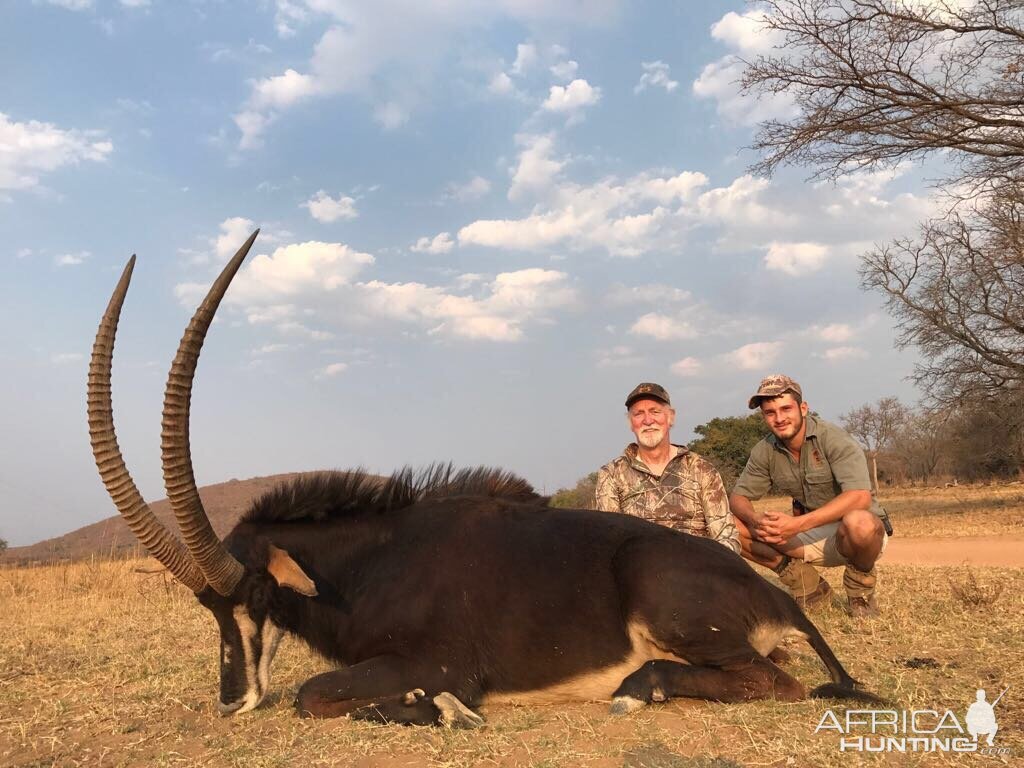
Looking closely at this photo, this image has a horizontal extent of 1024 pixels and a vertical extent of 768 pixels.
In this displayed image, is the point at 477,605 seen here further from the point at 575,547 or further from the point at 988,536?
the point at 988,536

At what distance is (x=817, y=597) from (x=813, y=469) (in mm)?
1106

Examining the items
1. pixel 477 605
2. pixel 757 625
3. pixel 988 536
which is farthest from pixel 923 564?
pixel 477 605

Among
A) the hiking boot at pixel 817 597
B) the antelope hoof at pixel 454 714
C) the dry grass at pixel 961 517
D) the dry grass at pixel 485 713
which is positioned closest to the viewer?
the dry grass at pixel 485 713

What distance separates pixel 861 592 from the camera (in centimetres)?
655

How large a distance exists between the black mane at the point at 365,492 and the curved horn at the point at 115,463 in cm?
60

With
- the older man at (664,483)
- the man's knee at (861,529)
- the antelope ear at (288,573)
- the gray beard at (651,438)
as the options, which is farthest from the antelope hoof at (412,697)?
the man's knee at (861,529)

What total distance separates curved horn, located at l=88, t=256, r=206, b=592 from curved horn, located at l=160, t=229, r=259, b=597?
0.41 ft

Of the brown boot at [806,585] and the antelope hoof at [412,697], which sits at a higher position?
the antelope hoof at [412,697]

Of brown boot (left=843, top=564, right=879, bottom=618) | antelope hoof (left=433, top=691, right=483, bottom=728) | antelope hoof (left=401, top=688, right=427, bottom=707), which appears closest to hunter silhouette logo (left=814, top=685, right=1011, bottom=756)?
antelope hoof (left=433, top=691, right=483, bottom=728)

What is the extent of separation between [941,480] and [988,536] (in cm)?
2965

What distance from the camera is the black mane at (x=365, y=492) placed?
4824mm

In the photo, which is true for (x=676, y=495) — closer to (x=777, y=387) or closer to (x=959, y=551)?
(x=777, y=387)

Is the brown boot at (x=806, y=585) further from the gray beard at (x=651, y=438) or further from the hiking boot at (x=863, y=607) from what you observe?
the gray beard at (x=651, y=438)

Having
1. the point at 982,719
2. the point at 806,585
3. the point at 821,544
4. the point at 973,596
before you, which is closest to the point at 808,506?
the point at 821,544
